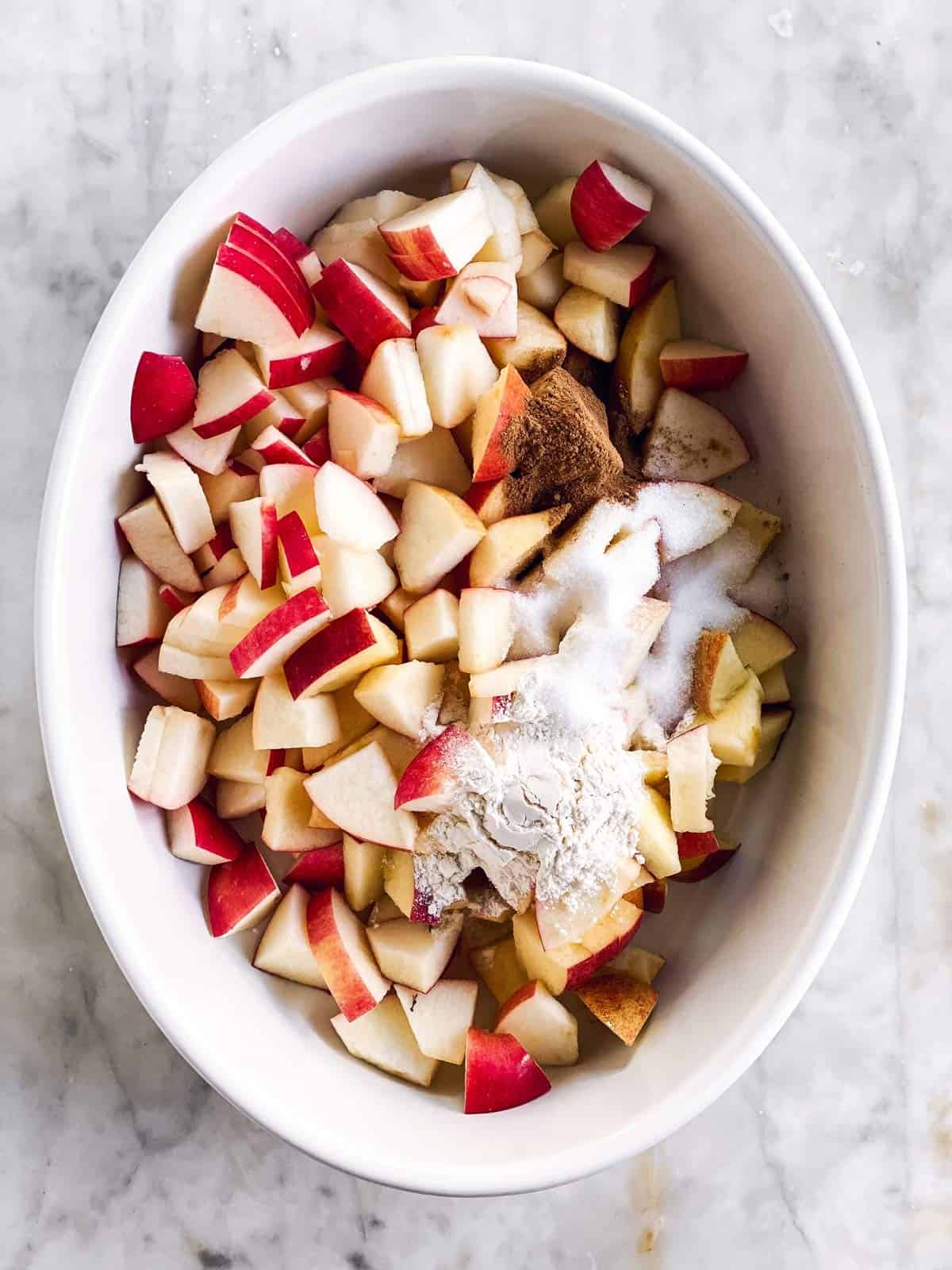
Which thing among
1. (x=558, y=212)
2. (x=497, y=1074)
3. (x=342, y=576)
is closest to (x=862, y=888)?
(x=497, y=1074)

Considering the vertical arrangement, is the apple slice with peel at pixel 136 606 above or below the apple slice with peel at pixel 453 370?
below

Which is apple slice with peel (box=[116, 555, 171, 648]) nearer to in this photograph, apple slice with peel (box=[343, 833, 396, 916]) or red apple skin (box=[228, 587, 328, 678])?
red apple skin (box=[228, 587, 328, 678])

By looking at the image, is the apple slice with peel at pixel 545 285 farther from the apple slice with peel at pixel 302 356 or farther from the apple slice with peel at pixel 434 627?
the apple slice with peel at pixel 434 627

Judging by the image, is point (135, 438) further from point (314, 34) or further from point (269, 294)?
point (314, 34)

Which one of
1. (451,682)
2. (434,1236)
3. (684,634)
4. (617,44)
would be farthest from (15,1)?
(434,1236)

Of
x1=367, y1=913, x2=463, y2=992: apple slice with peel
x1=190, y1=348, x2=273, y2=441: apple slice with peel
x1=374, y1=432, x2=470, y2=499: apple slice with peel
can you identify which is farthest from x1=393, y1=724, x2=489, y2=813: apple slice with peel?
x1=190, y1=348, x2=273, y2=441: apple slice with peel

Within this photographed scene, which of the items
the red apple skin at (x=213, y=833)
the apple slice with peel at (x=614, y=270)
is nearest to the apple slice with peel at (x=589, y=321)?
the apple slice with peel at (x=614, y=270)
